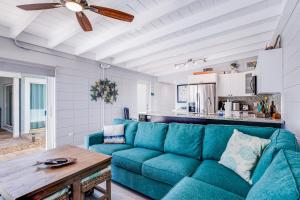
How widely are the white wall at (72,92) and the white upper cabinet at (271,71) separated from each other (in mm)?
4295

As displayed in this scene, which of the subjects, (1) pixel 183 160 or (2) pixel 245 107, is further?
(2) pixel 245 107

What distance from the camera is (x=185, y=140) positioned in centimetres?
230

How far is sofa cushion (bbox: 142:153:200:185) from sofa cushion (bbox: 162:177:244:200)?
1.12 feet

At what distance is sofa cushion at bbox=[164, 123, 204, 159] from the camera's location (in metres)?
2.22

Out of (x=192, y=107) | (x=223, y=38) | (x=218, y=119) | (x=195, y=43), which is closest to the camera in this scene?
(x=218, y=119)

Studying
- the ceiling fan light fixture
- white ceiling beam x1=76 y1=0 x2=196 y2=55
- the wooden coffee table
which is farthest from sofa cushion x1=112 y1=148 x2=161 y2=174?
white ceiling beam x1=76 y1=0 x2=196 y2=55

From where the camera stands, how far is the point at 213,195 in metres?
1.28

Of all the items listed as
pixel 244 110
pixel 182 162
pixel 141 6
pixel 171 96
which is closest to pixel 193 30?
pixel 141 6

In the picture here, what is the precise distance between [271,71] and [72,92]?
14.9 feet

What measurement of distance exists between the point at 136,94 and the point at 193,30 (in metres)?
3.77

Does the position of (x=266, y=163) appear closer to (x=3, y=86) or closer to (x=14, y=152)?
(x=14, y=152)

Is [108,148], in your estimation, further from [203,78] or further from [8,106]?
[8,106]

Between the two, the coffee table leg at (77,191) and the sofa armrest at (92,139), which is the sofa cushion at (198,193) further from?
the sofa armrest at (92,139)

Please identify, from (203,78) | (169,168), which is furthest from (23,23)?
(203,78)
